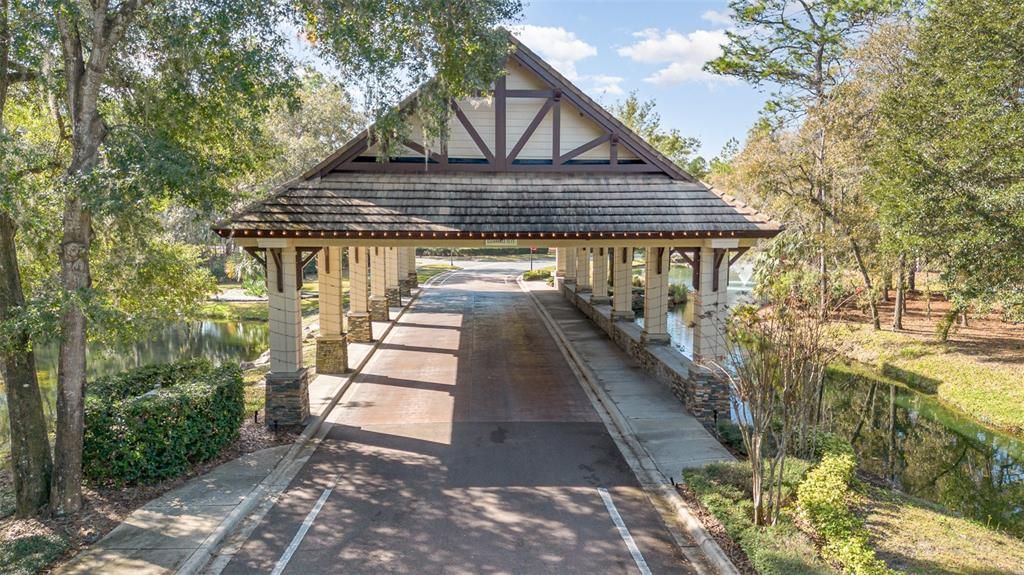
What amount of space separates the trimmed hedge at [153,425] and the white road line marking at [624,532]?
681 centimetres

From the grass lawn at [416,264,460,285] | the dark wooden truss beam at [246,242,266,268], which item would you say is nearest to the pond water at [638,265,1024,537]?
the dark wooden truss beam at [246,242,266,268]

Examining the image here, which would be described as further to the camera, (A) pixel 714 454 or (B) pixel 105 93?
(A) pixel 714 454

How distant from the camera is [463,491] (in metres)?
9.80

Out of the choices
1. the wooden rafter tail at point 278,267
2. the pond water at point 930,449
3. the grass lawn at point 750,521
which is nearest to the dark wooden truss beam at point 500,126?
the wooden rafter tail at point 278,267

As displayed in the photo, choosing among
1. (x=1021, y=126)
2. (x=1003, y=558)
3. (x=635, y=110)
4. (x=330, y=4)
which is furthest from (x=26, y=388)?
(x=635, y=110)

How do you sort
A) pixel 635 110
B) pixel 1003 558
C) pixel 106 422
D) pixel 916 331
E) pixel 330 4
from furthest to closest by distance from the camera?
pixel 635 110 < pixel 916 331 < pixel 330 4 < pixel 106 422 < pixel 1003 558

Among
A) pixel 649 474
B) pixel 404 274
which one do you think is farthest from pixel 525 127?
pixel 404 274

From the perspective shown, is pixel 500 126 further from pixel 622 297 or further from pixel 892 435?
pixel 892 435

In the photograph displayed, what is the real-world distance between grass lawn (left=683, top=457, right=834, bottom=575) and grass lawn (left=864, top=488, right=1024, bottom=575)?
1212mm

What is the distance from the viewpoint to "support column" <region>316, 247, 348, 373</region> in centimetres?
1633

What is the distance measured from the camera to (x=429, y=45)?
11.6m

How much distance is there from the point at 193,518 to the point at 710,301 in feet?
35.2

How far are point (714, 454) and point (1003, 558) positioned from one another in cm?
422

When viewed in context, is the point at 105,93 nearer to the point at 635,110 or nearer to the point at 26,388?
the point at 26,388
